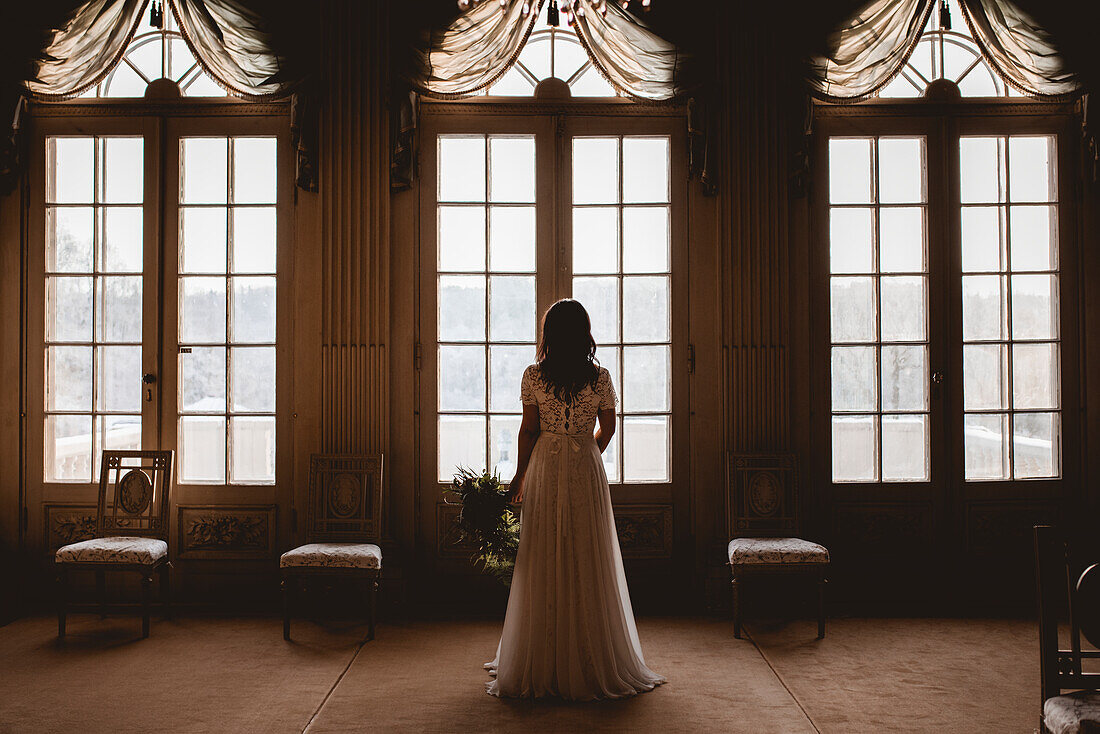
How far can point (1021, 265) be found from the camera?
16.6ft

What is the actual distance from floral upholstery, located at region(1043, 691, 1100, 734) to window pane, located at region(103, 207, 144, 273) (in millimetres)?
5009

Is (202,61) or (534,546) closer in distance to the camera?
(534,546)

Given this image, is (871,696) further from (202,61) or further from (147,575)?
(202,61)

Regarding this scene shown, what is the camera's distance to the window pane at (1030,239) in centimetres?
505

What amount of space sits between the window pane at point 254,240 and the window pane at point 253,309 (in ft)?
0.26

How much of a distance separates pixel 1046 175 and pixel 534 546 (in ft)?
13.2

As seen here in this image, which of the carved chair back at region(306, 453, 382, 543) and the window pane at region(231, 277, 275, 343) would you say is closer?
the carved chair back at region(306, 453, 382, 543)

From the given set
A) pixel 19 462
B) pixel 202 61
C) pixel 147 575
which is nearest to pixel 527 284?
pixel 202 61

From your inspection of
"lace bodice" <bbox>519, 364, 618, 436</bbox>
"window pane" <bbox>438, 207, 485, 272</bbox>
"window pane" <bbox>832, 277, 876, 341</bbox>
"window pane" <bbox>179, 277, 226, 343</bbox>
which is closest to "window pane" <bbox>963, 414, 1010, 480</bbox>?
"window pane" <bbox>832, 277, 876, 341</bbox>

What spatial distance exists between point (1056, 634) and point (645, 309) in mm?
2989

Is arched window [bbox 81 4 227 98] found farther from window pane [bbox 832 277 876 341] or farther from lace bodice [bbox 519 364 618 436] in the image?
window pane [bbox 832 277 876 341]

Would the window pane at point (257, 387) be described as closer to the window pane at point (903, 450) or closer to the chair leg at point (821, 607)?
the chair leg at point (821, 607)

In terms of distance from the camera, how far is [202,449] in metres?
4.96

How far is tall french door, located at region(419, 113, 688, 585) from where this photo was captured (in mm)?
4938
